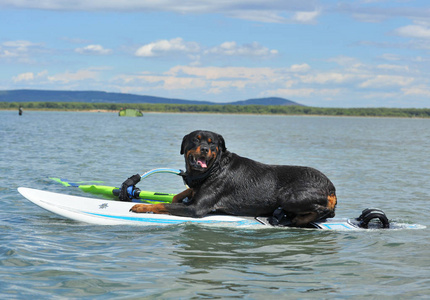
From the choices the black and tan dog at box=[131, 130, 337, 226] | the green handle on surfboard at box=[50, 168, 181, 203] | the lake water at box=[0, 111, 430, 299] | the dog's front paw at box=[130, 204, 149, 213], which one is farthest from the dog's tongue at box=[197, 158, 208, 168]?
the green handle on surfboard at box=[50, 168, 181, 203]

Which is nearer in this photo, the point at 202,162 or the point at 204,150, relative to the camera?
the point at 204,150

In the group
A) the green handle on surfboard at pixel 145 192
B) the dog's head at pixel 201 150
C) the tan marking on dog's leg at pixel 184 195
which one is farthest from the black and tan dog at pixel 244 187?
the green handle on surfboard at pixel 145 192

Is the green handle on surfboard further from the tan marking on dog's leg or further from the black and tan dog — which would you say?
the black and tan dog

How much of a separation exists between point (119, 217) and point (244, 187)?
2.54 meters

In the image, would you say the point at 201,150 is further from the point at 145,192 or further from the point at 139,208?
the point at 145,192

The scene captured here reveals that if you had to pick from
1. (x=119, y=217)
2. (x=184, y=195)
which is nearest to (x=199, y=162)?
(x=184, y=195)

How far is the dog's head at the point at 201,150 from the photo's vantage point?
9.40 metres

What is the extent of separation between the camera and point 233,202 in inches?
392

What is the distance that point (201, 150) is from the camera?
30.7ft

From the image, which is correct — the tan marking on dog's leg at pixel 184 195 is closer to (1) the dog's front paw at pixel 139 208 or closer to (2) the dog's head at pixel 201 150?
(1) the dog's front paw at pixel 139 208

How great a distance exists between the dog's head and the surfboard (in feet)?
3.50

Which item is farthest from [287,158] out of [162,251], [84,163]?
[162,251]

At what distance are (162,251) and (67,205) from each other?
3.28 meters

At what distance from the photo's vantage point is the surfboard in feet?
32.6
